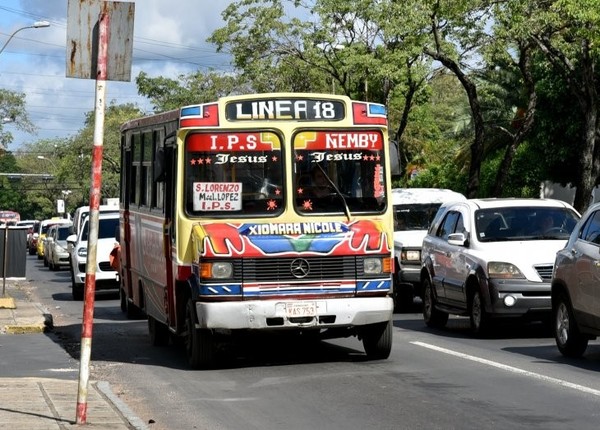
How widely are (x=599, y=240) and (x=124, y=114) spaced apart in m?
80.0

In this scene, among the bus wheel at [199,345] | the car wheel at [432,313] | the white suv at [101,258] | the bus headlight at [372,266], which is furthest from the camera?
the white suv at [101,258]

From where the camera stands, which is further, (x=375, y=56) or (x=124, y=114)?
(x=124, y=114)

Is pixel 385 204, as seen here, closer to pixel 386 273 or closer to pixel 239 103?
pixel 386 273

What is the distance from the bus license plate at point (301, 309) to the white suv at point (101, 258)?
14.5 m

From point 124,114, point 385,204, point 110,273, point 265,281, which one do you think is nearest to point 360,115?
point 385,204

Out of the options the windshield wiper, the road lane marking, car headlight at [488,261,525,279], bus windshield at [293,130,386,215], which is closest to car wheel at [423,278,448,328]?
car headlight at [488,261,525,279]

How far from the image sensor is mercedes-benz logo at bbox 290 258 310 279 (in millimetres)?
13812

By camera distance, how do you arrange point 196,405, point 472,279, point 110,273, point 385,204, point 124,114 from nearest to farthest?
point 196,405, point 385,204, point 472,279, point 110,273, point 124,114

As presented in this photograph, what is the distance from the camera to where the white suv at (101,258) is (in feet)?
94.5

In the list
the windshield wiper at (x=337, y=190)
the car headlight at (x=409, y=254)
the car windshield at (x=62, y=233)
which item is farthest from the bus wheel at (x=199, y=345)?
the car windshield at (x=62, y=233)

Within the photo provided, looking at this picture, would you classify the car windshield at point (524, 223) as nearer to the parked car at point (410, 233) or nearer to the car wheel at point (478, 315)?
the car wheel at point (478, 315)

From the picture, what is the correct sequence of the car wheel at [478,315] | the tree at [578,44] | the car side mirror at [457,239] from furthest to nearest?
the tree at [578,44]
the car side mirror at [457,239]
the car wheel at [478,315]

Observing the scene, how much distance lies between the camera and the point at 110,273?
29.1m

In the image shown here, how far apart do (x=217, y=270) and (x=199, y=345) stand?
3.33ft
